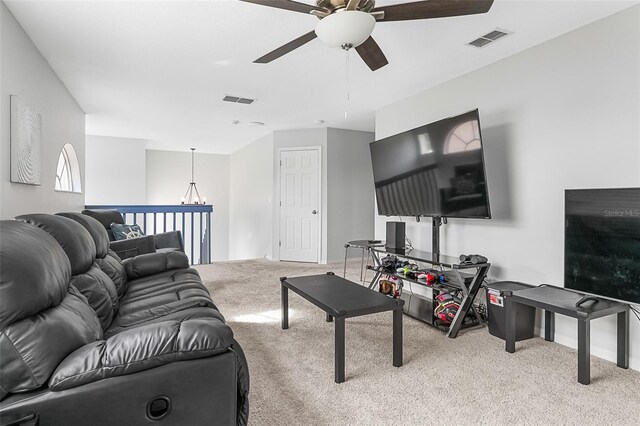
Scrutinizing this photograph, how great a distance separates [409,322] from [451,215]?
1.05 meters

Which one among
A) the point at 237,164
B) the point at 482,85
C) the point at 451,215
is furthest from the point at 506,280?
the point at 237,164

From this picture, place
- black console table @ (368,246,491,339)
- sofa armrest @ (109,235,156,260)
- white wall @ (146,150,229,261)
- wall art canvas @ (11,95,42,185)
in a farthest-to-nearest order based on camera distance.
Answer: white wall @ (146,150,229,261) < sofa armrest @ (109,235,156,260) < black console table @ (368,246,491,339) < wall art canvas @ (11,95,42,185)

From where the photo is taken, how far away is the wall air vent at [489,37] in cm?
278

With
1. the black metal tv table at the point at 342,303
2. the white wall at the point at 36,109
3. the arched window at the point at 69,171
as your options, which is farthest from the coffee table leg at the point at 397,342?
the arched window at the point at 69,171

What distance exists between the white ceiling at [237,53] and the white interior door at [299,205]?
1.23 meters

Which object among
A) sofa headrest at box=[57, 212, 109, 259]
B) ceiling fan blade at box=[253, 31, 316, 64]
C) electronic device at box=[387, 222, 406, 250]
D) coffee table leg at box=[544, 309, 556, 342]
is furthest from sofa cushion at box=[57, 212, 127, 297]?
coffee table leg at box=[544, 309, 556, 342]

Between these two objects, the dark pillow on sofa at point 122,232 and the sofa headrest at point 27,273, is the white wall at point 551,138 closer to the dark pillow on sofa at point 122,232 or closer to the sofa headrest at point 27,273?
the sofa headrest at point 27,273

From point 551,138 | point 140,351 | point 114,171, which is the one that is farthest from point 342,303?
point 114,171

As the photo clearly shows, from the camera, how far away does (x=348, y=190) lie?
6.43 m

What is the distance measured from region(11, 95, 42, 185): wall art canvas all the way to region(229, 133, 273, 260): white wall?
12.9 ft

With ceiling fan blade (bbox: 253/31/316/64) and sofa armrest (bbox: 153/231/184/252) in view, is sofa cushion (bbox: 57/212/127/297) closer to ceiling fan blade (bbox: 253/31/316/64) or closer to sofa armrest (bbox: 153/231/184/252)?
sofa armrest (bbox: 153/231/184/252)

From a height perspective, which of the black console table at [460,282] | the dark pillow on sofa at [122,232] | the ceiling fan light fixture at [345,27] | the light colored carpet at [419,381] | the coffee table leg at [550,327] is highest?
the ceiling fan light fixture at [345,27]

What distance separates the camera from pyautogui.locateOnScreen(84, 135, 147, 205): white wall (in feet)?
23.0

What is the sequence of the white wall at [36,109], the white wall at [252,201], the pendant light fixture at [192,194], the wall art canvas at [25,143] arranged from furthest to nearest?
the pendant light fixture at [192,194], the white wall at [252,201], the wall art canvas at [25,143], the white wall at [36,109]
